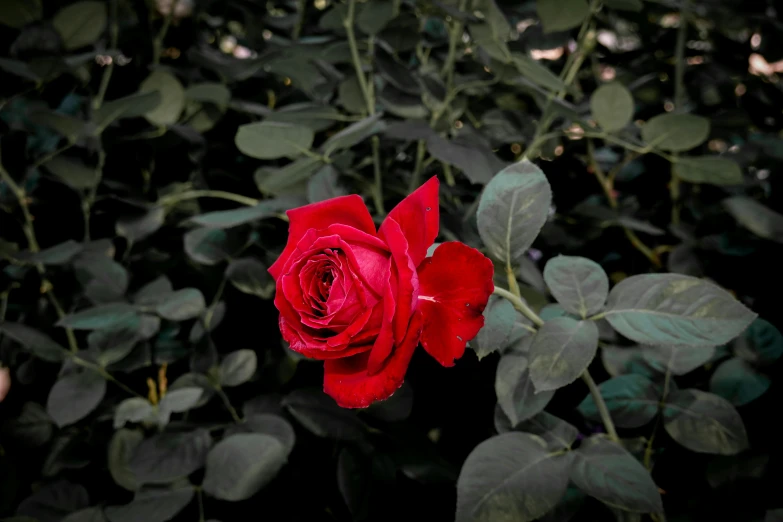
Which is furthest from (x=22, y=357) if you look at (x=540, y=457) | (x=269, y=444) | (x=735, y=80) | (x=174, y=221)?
(x=735, y=80)

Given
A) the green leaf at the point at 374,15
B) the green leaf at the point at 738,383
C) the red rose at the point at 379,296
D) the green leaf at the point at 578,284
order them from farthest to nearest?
1. the green leaf at the point at 374,15
2. the green leaf at the point at 738,383
3. the green leaf at the point at 578,284
4. the red rose at the point at 379,296

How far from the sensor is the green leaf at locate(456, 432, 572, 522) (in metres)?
0.36

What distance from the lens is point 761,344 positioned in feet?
1.70

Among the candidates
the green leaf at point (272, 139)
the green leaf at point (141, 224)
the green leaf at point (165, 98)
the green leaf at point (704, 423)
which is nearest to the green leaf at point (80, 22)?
the green leaf at point (165, 98)

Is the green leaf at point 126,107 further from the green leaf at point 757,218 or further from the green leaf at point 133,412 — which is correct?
the green leaf at point 757,218

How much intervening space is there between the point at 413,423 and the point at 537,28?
0.54 m

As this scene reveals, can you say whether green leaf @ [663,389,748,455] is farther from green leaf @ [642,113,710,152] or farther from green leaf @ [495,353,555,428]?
green leaf @ [642,113,710,152]

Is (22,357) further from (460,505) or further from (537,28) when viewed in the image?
(537,28)

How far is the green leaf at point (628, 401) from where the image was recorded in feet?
1.60

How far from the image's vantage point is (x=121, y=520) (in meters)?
0.52

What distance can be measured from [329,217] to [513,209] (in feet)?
0.43

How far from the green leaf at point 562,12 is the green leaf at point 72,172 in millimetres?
585

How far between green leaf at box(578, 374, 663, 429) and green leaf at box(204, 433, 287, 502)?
0.29 m

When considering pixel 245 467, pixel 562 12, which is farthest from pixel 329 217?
pixel 562 12
